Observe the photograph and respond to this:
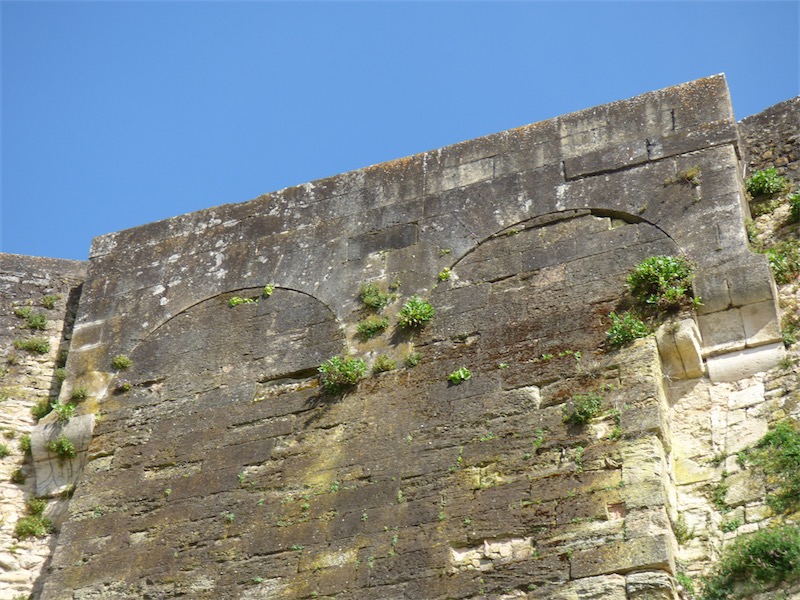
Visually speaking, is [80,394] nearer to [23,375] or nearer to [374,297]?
[23,375]

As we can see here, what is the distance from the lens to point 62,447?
11.1 meters

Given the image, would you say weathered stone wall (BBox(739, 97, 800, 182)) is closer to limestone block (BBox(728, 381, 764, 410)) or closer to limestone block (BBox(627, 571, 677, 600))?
limestone block (BBox(728, 381, 764, 410))

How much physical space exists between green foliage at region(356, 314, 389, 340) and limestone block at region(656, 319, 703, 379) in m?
2.24

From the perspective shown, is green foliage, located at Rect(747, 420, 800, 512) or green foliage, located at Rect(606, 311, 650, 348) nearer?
green foliage, located at Rect(747, 420, 800, 512)

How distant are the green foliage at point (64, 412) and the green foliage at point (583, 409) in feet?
14.4

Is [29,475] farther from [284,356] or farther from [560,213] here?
[560,213]

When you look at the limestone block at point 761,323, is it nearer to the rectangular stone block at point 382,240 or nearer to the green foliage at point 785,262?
the green foliage at point 785,262

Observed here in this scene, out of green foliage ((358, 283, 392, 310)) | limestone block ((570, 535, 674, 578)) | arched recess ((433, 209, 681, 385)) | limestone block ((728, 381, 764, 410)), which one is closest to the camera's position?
limestone block ((570, 535, 674, 578))

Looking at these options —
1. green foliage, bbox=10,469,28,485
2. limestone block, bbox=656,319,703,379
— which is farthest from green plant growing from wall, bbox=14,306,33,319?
limestone block, bbox=656,319,703,379

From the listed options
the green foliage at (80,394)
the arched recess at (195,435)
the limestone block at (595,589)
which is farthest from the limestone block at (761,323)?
the green foliage at (80,394)

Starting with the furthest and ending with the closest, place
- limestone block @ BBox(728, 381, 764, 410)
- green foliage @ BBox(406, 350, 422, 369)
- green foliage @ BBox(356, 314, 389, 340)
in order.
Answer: green foliage @ BBox(356, 314, 389, 340)
green foliage @ BBox(406, 350, 422, 369)
limestone block @ BBox(728, 381, 764, 410)

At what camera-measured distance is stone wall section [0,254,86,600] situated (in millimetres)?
10742

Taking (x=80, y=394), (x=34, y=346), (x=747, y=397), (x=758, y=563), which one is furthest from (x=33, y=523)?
(x=758, y=563)

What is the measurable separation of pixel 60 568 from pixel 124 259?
3263 mm
